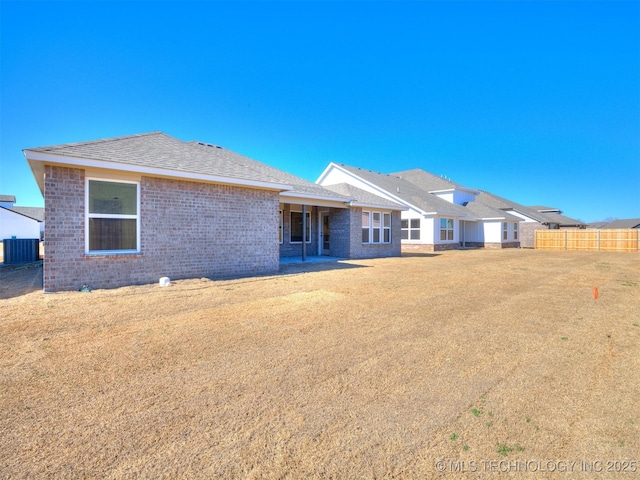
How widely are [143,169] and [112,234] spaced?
1858 millimetres

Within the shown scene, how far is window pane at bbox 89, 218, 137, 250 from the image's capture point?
8414 mm

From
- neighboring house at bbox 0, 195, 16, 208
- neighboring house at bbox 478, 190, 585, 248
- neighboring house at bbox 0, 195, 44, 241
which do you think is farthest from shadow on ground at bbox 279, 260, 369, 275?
neighboring house at bbox 0, 195, 16, 208

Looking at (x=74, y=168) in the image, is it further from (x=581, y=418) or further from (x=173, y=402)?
(x=581, y=418)

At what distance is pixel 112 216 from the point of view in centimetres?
864

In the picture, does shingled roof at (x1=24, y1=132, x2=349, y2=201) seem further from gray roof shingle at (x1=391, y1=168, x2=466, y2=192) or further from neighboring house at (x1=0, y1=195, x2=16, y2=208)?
neighboring house at (x1=0, y1=195, x2=16, y2=208)

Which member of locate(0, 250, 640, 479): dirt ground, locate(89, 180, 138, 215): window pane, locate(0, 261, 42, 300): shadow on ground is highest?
locate(89, 180, 138, 215): window pane

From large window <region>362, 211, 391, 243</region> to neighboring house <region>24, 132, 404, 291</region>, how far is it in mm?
7632

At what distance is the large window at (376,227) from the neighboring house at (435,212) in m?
2.48

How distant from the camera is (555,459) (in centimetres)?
234

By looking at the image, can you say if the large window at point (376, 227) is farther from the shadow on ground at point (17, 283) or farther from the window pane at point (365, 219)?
the shadow on ground at point (17, 283)

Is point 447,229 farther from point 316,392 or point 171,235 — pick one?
point 316,392

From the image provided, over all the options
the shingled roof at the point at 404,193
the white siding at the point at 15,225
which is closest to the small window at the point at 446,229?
the shingled roof at the point at 404,193

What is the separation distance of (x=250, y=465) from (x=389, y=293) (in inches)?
247

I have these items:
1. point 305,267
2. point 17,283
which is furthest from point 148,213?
point 305,267
